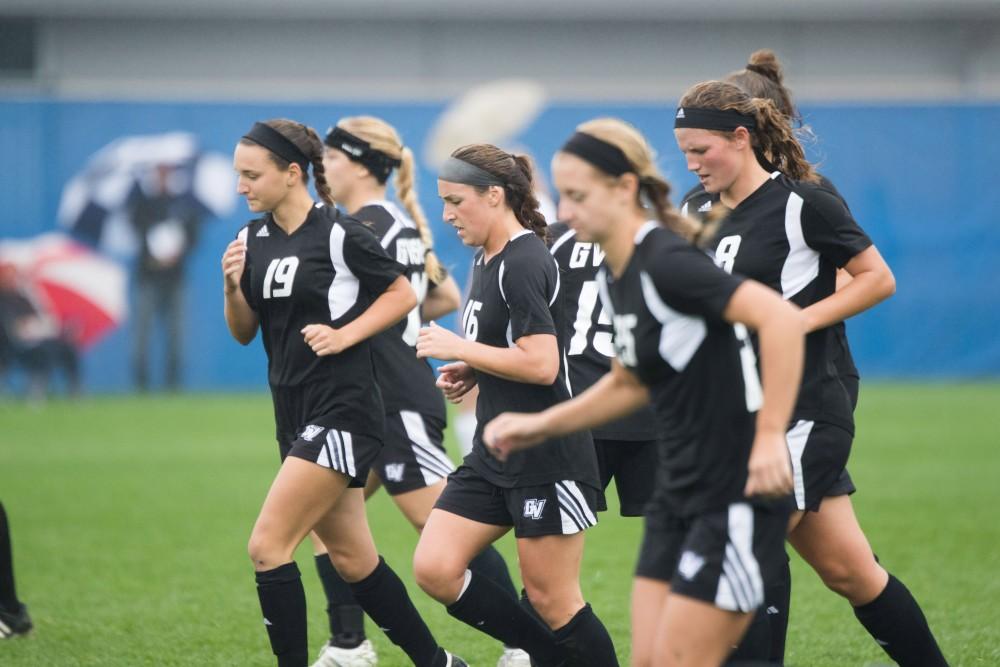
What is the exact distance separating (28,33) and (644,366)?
22.0 meters

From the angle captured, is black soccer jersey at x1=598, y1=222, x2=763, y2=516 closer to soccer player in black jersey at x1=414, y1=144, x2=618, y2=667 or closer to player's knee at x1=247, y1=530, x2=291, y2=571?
soccer player in black jersey at x1=414, y1=144, x2=618, y2=667

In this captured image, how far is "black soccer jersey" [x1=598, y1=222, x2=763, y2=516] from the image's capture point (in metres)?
3.62

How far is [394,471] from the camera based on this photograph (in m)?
6.23

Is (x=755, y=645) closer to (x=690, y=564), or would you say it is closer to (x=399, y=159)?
(x=690, y=564)

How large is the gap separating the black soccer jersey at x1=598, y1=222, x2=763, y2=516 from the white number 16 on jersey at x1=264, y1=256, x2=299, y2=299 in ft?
5.85

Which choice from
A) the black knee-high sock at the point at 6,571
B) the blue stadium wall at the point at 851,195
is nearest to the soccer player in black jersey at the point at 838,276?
the black knee-high sock at the point at 6,571

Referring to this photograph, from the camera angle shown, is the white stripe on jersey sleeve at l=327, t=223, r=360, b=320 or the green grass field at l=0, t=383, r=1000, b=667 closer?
the white stripe on jersey sleeve at l=327, t=223, r=360, b=320

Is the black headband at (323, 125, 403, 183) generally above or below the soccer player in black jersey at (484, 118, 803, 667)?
above

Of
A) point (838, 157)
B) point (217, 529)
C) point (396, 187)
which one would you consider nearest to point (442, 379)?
point (396, 187)

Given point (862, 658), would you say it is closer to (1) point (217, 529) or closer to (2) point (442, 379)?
(2) point (442, 379)

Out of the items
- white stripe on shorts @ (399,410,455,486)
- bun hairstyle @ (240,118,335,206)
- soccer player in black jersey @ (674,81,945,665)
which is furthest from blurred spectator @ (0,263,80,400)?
soccer player in black jersey @ (674,81,945,665)

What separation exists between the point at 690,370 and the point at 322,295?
1912mm

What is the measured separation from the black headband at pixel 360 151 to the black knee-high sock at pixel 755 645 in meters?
3.13

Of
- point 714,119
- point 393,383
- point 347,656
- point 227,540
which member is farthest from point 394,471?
point 227,540
